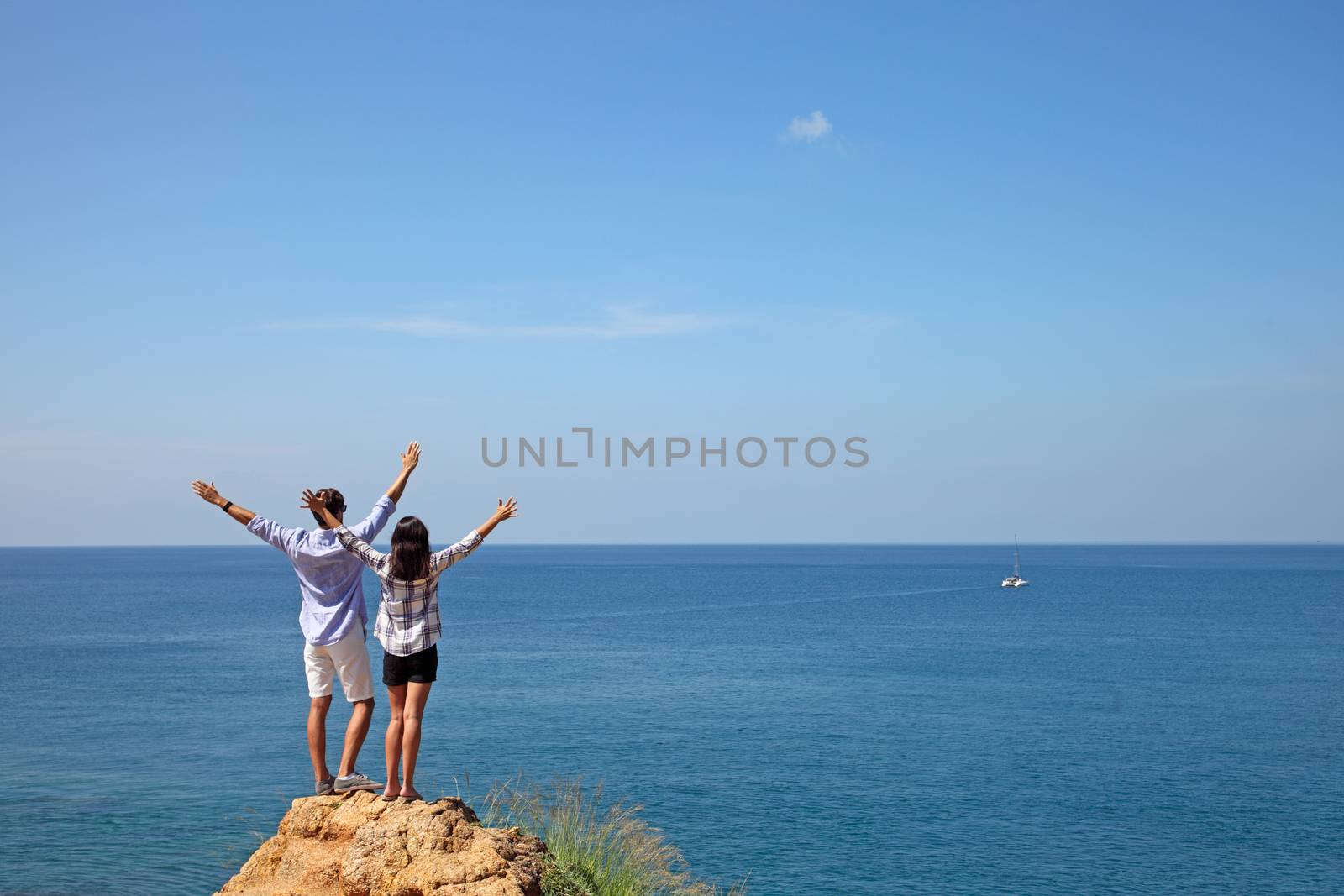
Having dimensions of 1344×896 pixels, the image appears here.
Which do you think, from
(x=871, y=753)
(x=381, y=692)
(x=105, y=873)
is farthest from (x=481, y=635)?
(x=105, y=873)

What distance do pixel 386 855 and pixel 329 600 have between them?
80.2 inches

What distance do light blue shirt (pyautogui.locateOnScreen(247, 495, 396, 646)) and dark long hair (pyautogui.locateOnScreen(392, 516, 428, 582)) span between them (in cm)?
35

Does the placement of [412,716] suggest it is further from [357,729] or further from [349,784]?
[349,784]

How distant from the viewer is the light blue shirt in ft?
26.1

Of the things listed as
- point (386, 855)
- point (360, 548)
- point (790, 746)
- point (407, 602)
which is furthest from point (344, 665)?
point (790, 746)

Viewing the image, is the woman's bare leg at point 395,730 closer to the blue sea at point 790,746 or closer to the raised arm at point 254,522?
the raised arm at point 254,522

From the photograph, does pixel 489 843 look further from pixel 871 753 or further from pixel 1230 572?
pixel 1230 572

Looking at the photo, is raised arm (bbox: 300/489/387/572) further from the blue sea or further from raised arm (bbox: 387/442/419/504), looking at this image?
the blue sea

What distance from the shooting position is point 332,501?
26.1 feet

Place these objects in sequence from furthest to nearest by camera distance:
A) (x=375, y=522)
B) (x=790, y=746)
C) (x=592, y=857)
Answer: (x=790, y=746), (x=592, y=857), (x=375, y=522)

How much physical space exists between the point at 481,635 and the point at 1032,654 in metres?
38.4

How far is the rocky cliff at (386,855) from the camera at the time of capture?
7867 millimetres

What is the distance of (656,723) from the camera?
4019 cm

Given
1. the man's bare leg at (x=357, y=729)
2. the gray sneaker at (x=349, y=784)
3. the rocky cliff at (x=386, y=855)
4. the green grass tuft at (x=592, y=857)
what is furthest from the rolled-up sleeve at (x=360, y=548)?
the green grass tuft at (x=592, y=857)
